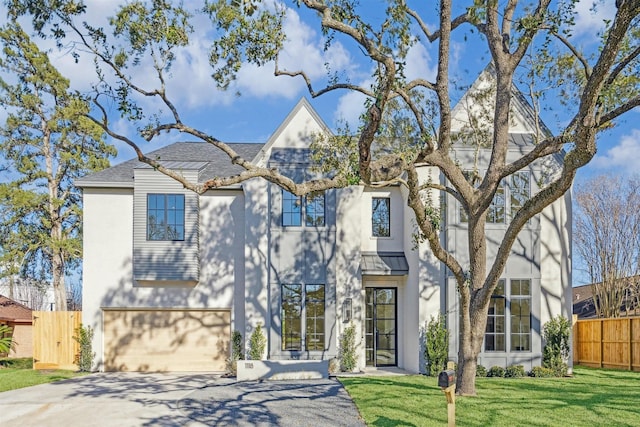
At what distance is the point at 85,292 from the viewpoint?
1823 cm

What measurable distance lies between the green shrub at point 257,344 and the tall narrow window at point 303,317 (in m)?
0.63

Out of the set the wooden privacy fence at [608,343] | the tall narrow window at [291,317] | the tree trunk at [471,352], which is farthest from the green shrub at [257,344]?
the wooden privacy fence at [608,343]

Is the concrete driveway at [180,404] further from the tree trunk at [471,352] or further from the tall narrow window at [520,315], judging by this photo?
the tall narrow window at [520,315]

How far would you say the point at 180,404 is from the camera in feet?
38.4

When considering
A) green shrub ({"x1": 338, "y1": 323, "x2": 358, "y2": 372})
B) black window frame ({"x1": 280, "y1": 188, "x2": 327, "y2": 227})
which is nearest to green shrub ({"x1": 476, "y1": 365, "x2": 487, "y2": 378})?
green shrub ({"x1": 338, "y1": 323, "x2": 358, "y2": 372})

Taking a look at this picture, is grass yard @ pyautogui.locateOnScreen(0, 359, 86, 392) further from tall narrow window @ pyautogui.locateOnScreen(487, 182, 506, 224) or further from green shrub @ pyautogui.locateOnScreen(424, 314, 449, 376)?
tall narrow window @ pyautogui.locateOnScreen(487, 182, 506, 224)

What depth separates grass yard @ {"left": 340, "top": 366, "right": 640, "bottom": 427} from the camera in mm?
9336

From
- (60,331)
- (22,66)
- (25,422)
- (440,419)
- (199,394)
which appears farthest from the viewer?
(22,66)

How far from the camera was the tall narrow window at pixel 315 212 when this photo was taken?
17.5 metres

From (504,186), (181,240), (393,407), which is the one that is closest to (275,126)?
(181,240)

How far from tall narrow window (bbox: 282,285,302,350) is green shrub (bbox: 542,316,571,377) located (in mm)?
7128

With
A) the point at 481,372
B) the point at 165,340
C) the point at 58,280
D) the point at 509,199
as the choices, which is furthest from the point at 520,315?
the point at 58,280

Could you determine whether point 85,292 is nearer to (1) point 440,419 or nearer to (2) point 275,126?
(2) point 275,126

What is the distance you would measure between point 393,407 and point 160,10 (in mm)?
8416
